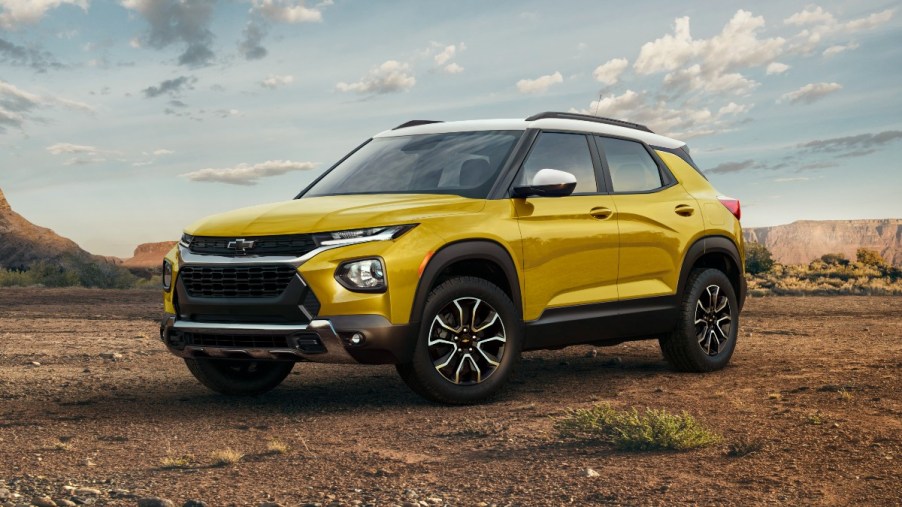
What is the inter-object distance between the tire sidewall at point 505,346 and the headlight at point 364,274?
1.37 feet

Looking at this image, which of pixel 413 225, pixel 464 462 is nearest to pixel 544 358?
pixel 413 225

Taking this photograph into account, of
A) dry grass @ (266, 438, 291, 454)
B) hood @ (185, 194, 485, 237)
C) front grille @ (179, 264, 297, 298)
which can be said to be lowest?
dry grass @ (266, 438, 291, 454)

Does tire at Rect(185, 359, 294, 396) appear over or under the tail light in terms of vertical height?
under

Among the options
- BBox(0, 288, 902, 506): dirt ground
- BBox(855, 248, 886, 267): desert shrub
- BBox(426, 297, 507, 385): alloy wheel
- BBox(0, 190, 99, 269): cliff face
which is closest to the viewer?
BBox(0, 288, 902, 506): dirt ground

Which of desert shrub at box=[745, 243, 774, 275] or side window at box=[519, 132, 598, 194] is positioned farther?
desert shrub at box=[745, 243, 774, 275]

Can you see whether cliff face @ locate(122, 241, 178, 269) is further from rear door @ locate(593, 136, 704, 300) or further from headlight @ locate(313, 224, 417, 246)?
headlight @ locate(313, 224, 417, 246)

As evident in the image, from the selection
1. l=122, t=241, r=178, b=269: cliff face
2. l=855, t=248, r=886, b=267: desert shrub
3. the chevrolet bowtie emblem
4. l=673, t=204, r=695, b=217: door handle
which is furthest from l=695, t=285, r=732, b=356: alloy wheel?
l=122, t=241, r=178, b=269: cliff face

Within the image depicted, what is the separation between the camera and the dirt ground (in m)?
5.08

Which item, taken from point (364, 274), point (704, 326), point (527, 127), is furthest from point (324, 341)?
point (704, 326)

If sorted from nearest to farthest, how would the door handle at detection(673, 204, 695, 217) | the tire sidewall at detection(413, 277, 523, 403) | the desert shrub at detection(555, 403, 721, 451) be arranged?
the desert shrub at detection(555, 403, 721, 451), the tire sidewall at detection(413, 277, 523, 403), the door handle at detection(673, 204, 695, 217)

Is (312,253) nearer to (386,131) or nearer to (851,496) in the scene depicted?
(386,131)

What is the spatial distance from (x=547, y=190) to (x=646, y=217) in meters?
1.57

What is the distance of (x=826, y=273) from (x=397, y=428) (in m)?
35.4

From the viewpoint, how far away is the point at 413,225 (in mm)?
7004
